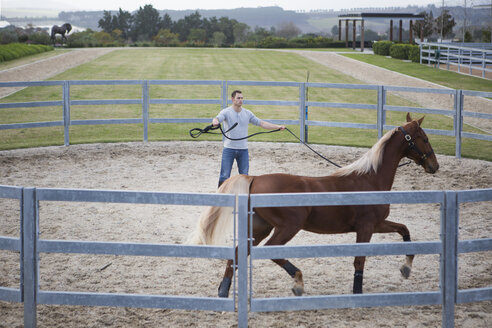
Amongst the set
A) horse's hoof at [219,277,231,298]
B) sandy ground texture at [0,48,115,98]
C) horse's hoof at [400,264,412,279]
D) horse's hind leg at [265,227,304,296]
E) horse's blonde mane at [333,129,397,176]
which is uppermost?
sandy ground texture at [0,48,115,98]

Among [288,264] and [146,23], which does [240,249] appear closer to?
[288,264]

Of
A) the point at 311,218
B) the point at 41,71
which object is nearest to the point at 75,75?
the point at 41,71

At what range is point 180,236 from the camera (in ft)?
26.9

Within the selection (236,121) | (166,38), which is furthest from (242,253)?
(166,38)

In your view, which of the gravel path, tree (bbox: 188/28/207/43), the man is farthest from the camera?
tree (bbox: 188/28/207/43)

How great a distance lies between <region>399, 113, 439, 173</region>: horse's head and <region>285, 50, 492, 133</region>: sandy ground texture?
37.6 ft

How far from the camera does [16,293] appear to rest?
503 centimetres

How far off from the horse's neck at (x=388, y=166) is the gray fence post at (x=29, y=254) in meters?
3.56

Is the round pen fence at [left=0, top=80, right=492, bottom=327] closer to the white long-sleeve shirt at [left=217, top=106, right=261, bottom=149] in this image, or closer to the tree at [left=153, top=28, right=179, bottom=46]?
the white long-sleeve shirt at [left=217, top=106, right=261, bottom=149]

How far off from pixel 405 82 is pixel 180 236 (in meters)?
22.9

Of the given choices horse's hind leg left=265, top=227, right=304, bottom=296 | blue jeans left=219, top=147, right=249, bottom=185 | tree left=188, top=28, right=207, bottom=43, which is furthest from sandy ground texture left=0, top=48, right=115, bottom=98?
tree left=188, top=28, right=207, bottom=43

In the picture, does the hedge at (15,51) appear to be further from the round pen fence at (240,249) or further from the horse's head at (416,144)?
the round pen fence at (240,249)

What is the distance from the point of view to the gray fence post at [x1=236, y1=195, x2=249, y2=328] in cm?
473

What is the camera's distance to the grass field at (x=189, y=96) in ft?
53.9
